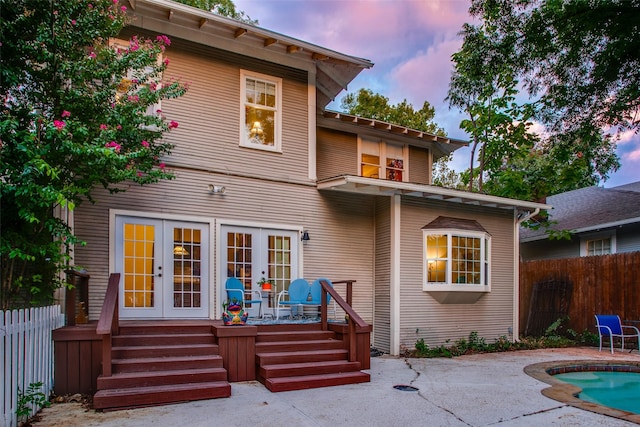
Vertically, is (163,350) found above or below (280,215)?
below

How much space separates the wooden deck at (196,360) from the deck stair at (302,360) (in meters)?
0.01

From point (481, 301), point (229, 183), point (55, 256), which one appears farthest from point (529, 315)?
point (55, 256)

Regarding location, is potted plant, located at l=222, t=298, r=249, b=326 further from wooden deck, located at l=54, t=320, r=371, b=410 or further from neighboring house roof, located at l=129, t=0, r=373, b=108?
neighboring house roof, located at l=129, t=0, r=373, b=108

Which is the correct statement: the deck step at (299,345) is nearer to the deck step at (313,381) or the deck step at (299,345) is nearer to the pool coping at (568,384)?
the deck step at (313,381)

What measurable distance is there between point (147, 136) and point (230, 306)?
264 centimetres

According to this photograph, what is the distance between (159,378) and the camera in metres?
5.07

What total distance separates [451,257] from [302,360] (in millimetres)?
4218

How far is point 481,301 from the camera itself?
9555 millimetres

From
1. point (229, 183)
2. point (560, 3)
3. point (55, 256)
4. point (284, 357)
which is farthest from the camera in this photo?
point (229, 183)

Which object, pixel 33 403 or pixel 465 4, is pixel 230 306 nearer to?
pixel 33 403

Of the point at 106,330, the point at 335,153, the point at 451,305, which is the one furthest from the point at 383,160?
the point at 106,330

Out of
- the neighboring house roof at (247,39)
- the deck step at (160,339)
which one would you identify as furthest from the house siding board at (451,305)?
the deck step at (160,339)

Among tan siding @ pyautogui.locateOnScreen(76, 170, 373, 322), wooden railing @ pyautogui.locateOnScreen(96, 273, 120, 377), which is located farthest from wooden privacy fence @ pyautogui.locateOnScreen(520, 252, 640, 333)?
wooden railing @ pyautogui.locateOnScreen(96, 273, 120, 377)

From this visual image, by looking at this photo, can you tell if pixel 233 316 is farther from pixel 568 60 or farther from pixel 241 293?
pixel 568 60
